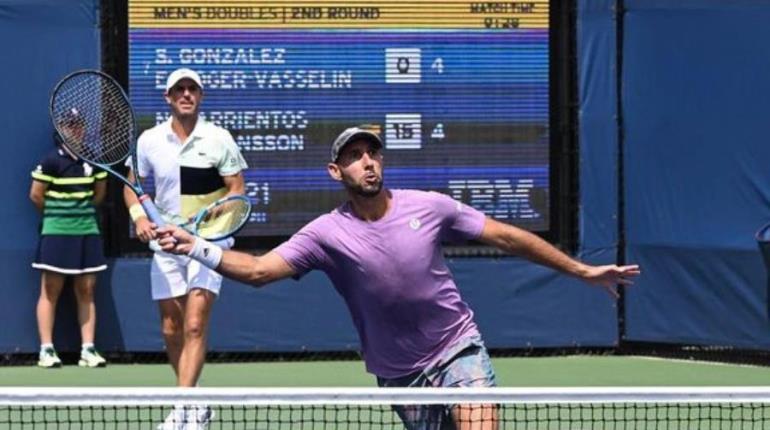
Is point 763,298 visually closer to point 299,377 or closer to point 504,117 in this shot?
point 504,117

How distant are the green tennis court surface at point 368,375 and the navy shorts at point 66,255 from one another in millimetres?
601

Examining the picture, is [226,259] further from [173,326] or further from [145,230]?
[173,326]

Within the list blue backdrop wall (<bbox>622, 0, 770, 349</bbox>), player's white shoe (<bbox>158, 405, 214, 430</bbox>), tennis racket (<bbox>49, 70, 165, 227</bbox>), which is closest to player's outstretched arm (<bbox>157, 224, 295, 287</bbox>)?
tennis racket (<bbox>49, 70, 165, 227</bbox>)

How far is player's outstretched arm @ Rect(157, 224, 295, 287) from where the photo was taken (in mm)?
5285

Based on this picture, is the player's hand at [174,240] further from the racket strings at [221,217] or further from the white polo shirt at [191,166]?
the white polo shirt at [191,166]

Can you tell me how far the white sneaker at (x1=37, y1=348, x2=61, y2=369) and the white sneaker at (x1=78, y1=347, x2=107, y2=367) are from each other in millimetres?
158

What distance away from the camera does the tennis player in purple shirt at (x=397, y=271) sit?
5488mm

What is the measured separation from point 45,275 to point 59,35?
143 centimetres

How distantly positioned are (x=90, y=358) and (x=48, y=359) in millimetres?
245

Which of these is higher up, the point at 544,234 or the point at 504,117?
the point at 504,117

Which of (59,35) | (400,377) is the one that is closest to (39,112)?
(59,35)

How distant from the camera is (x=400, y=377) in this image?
18.4 feet

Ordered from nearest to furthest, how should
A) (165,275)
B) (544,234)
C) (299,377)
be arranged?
(165,275)
(299,377)
(544,234)

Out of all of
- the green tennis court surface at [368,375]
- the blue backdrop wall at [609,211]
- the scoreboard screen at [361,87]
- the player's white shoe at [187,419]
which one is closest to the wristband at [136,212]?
the player's white shoe at [187,419]
